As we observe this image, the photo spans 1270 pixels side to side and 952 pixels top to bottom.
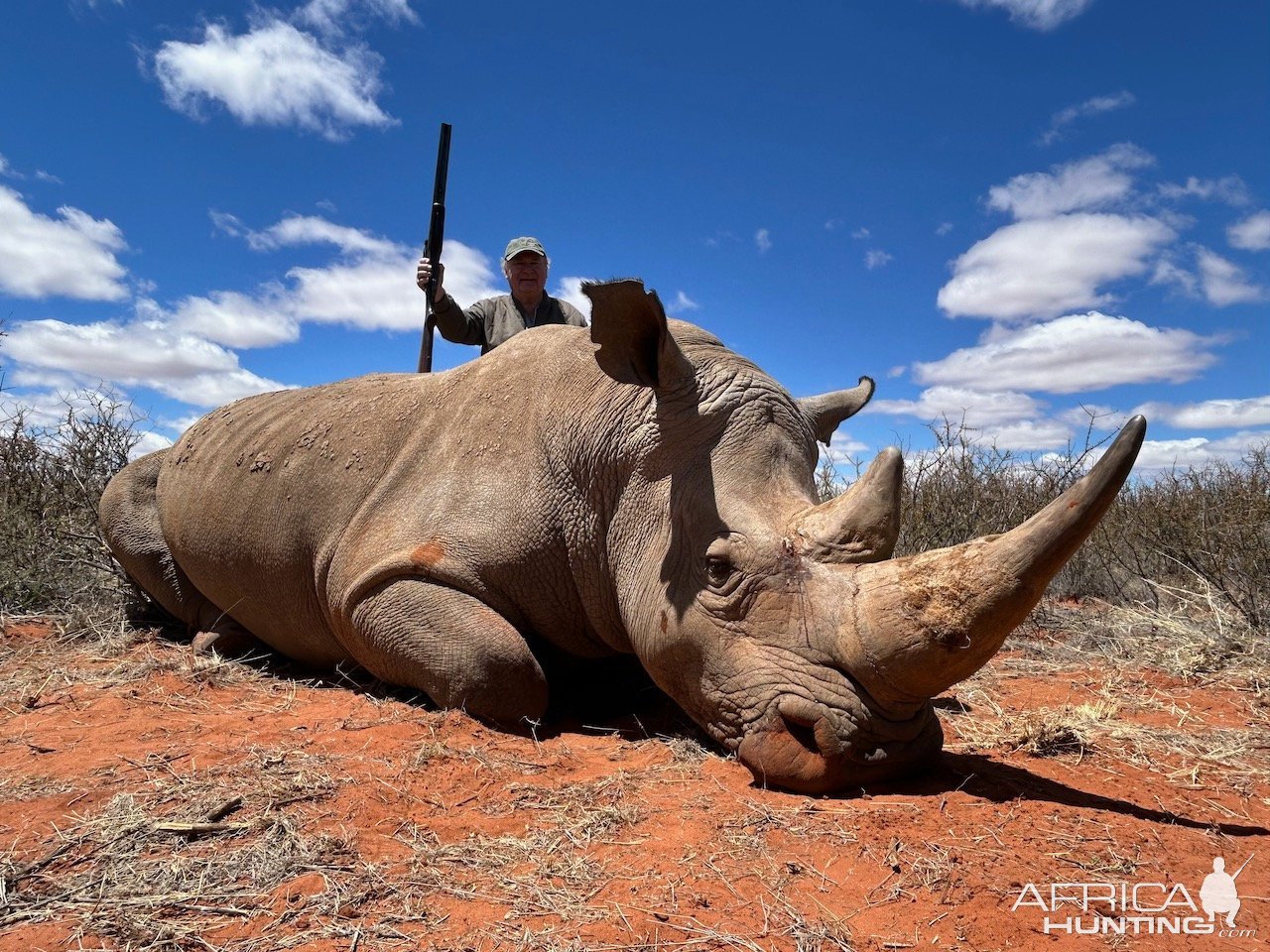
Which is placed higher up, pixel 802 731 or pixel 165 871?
pixel 802 731

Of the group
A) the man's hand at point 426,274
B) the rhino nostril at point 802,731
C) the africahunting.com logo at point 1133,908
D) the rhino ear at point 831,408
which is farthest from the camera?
the man's hand at point 426,274

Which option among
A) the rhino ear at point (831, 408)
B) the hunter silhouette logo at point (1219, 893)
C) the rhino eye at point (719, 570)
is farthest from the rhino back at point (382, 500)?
the hunter silhouette logo at point (1219, 893)

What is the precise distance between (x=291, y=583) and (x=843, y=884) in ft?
12.9

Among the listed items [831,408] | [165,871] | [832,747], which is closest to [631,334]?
[831,408]

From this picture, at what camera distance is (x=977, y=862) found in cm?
261

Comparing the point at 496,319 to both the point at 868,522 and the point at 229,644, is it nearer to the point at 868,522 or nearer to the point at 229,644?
the point at 229,644

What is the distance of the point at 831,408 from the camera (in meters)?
5.07

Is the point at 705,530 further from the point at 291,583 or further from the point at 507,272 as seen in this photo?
the point at 507,272

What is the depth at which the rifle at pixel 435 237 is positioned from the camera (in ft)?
25.3

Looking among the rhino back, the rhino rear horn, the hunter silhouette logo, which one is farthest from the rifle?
the hunter silhouette logo

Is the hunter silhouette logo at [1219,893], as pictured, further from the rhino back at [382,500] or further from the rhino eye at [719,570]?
the rhino back at [382,500]

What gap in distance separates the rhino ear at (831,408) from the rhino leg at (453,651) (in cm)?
213

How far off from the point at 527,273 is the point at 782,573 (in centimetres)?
567

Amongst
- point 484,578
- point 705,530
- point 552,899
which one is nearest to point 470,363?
point 484,578
